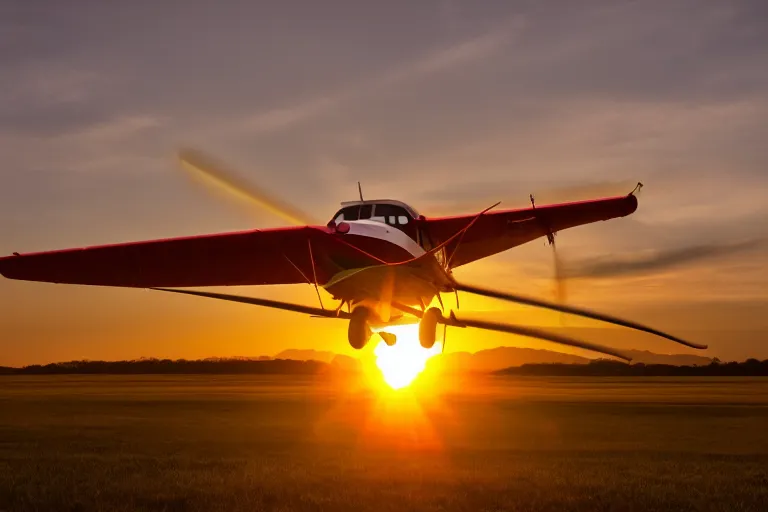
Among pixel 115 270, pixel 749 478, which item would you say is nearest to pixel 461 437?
pixel 749 478

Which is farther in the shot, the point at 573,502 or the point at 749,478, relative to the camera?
the point at 749,478

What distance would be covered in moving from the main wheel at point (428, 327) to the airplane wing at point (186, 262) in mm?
2835

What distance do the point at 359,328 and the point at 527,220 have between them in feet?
27.0

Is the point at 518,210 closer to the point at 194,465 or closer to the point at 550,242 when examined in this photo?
the point at 550,242

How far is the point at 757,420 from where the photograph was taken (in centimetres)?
19650

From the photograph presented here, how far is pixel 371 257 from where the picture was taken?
60.5ft

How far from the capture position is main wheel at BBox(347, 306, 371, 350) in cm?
1833

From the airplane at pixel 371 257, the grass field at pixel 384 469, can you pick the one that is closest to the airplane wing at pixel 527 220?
the airplane at pixel 371 257

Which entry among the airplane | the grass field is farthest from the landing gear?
the grass field

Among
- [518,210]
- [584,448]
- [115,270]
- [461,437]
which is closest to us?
[518,210]

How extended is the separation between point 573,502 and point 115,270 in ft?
269

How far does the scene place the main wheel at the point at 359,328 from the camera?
18334 millimetres

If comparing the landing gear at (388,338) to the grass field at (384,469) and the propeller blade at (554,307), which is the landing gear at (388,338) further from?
the grass field at (384,469)

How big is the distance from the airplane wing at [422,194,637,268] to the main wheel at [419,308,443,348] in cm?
380
